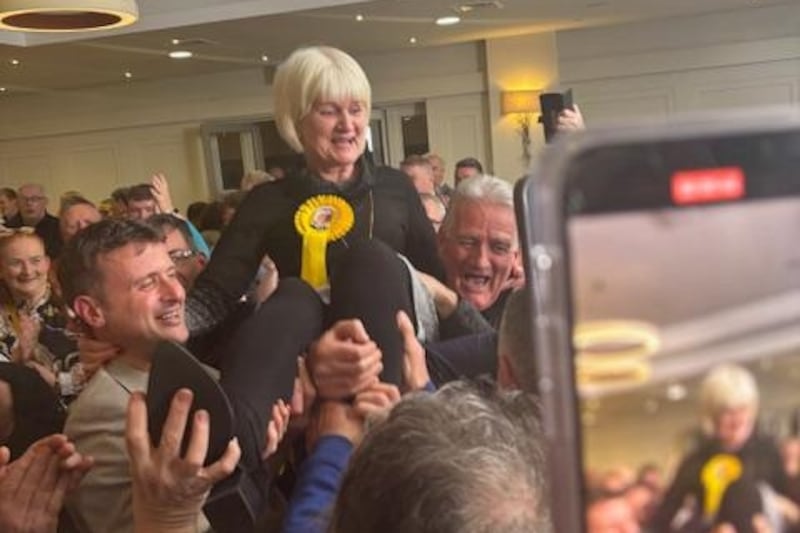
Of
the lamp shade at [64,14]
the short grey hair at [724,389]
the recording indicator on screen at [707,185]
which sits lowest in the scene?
the short grey hair at [724,389]

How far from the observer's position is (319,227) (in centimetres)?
130

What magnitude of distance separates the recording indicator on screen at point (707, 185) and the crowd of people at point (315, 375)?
0.21 ft

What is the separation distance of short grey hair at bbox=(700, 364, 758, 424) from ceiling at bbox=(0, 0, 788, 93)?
203 inches

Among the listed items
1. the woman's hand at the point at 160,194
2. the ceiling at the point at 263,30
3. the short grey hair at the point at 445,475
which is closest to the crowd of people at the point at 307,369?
the short grey hair at the point at 445,475

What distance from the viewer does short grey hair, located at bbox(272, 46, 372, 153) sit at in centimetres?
133

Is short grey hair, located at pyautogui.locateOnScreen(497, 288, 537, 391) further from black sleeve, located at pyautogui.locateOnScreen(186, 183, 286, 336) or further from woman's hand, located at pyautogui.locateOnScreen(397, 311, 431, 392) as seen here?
black sleeve, located at pyautogui.locateOnScreen(186, 183, 286, 336)

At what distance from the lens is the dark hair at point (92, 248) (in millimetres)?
1267

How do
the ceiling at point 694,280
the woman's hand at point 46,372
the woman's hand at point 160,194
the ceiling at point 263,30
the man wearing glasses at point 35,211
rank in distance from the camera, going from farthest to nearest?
the ceiling at point 263,30 < the man wearing glasses at point 35,211 < the woman's hand at point 160,194 < the woman's hand at point 46,372 < the ceiling at point 694,280

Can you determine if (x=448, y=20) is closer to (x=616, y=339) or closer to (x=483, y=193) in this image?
(x=483, y=193)

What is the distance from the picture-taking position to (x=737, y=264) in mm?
274

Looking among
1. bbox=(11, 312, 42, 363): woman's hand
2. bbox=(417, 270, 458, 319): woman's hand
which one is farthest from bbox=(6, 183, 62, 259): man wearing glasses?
bbox=(417, 270, 458, 319): woman's hand

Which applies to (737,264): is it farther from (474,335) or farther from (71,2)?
(71,2)

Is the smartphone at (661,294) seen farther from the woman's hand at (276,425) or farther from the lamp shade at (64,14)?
the lamp shade at (64,14)

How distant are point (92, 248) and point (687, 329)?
1.13 m
